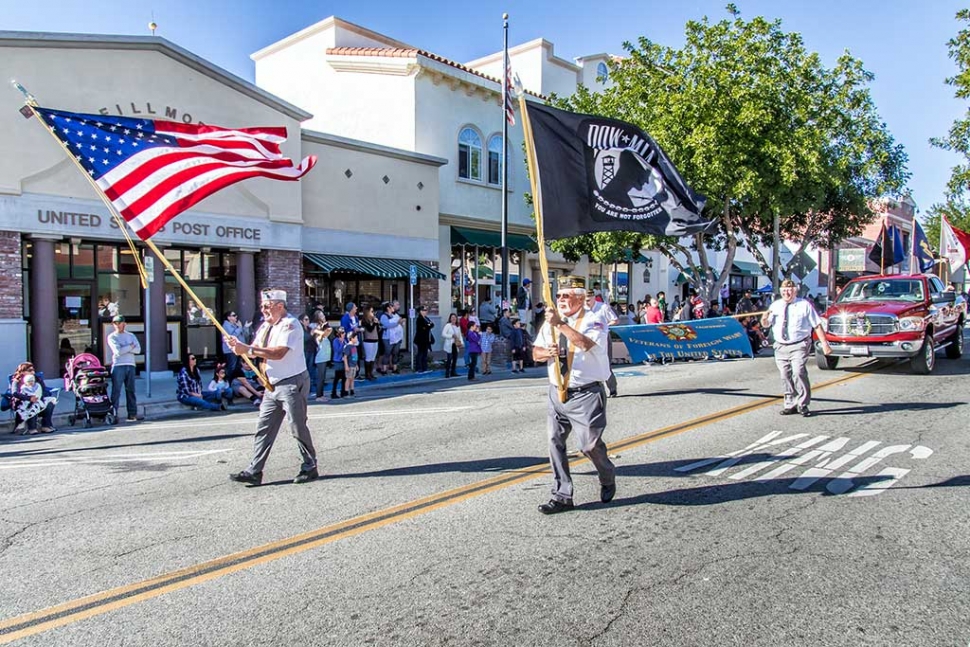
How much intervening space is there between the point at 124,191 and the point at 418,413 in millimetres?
5137

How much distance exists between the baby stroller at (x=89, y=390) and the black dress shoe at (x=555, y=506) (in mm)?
8909

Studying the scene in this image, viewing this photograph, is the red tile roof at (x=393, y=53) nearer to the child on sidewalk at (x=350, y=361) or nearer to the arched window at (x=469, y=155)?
the arched window at (x=469, y=155)

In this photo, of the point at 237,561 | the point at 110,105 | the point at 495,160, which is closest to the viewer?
the point at 237,561

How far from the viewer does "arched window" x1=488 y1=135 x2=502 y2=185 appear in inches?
1014

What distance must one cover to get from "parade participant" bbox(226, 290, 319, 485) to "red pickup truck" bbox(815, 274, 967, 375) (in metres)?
10.7

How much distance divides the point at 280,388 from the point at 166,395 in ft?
28.6

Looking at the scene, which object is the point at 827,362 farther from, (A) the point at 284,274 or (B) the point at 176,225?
(B) the point at 176,225

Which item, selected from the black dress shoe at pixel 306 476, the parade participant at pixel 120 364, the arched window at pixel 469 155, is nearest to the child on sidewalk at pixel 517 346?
the arched window at pixel 469 155

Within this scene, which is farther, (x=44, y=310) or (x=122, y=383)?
(x=44, y=310)

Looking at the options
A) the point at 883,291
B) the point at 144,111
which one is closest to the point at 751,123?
the point at 883,291

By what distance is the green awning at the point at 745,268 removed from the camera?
40.6 m

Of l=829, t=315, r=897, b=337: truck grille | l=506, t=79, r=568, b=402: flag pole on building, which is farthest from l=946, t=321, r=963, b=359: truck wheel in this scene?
l=506, t=79, r=568, b=402: flag pole on building

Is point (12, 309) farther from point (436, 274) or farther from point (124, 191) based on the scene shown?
point (436, 274)

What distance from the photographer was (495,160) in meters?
26.0
